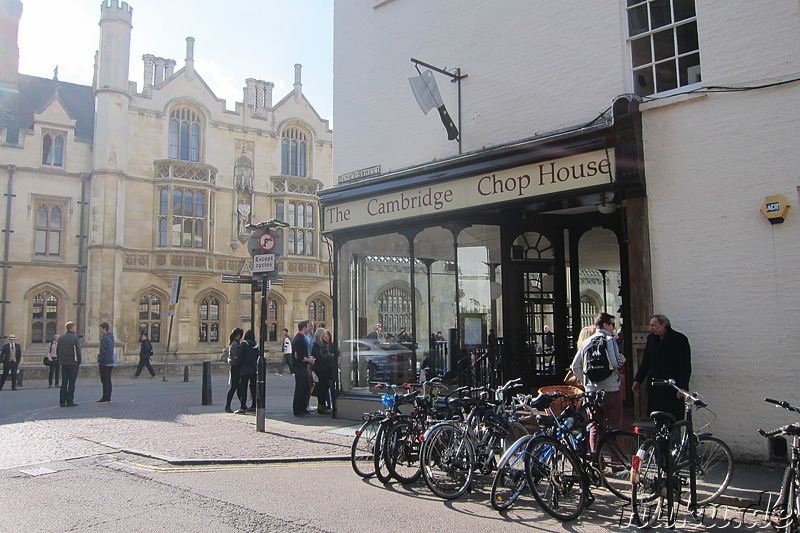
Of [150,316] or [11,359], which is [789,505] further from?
[150,316]

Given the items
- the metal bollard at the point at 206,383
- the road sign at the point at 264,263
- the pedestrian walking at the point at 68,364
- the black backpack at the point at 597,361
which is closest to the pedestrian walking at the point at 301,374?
the road sign at the point at 264,263

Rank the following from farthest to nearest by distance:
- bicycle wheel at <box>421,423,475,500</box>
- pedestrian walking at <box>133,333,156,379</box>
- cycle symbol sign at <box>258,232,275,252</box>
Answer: pedestrian walking at <box>133,333,156,379</box> → cycle symbol sign at <box>258,232,275,252</box> → bicycle wheel at <box>421,423,475,500</box>

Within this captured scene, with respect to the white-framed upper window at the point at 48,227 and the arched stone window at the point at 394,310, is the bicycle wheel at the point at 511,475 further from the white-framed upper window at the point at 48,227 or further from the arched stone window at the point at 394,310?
the white-framed upper window at the point at 48,227

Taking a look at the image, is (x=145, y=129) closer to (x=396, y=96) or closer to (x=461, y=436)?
(x=396, y=96)

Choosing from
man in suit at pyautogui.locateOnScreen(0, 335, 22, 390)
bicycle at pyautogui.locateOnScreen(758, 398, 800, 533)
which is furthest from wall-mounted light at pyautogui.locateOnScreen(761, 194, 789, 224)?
man in suit at pyautogui.locateOnScreen(0, 335, 22, 390)

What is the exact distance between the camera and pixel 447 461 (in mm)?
6809

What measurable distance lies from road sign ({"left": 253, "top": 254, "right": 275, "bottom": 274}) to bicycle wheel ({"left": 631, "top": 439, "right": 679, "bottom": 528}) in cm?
688

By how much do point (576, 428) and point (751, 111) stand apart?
4.22 m

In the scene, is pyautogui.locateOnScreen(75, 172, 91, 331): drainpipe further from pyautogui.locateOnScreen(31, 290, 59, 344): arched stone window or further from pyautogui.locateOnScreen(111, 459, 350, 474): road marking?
pyautogui.locateOnScreen(111, 459, 350, 474): road marking

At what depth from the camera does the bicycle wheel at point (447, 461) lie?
263 inches

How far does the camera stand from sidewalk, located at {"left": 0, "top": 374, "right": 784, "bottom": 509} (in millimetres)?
7242

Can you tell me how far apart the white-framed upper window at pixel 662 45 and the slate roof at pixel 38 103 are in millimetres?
27218

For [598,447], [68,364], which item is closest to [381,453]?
[598,447]

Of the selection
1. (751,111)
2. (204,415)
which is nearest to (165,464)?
(204,415)
